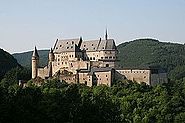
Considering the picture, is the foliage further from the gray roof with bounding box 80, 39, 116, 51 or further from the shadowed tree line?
the gray roof with bounding box 80, 39, 116, 51

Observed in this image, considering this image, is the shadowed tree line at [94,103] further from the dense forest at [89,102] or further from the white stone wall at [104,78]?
the white stone wall at [104,78]

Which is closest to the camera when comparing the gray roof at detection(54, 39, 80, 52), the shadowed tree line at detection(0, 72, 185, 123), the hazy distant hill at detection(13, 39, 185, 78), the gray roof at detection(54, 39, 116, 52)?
the shadowed tree line at detection(0, 72, 185, 123)

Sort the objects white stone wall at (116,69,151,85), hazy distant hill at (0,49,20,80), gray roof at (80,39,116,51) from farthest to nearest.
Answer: hazy distant hill at (0,49,20,80)
gray roof at (80,39,116,51)
white stone wall at (116,69,151,85)

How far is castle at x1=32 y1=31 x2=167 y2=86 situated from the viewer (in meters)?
70.3

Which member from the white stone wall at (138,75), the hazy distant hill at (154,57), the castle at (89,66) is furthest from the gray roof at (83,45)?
the hazy distant hill at (154,57)

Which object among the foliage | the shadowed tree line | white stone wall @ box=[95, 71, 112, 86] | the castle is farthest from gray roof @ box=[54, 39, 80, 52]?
white stone wall @ box=[95, 71, 112, 86]

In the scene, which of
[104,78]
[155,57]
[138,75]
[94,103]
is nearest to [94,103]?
[94,103]

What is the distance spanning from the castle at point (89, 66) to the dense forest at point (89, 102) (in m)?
1.30

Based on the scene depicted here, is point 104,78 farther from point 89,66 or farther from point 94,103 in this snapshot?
point 94,103

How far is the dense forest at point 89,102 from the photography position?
41844mm

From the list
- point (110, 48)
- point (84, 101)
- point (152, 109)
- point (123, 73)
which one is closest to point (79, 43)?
point (110, 48)

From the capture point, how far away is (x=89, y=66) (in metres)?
74.3

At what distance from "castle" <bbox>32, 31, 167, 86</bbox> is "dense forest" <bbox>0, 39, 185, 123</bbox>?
51.2 inches

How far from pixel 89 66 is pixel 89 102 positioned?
71.9 ft
